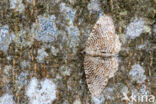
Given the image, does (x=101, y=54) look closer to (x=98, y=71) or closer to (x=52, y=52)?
(x=98, y=71)

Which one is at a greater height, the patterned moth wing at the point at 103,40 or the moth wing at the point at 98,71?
the patterned moth wing at the point at 103,40

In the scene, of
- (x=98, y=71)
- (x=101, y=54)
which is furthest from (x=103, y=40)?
(x=98, y=71)

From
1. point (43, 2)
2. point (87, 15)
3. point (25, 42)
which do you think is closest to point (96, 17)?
point (87, 15)

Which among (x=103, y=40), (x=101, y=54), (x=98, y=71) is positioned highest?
(x=103, y=40)

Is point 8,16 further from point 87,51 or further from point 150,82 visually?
point 150,82

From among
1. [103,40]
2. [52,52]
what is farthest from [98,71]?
[52,52]

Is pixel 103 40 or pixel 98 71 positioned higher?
pixel 103 40
